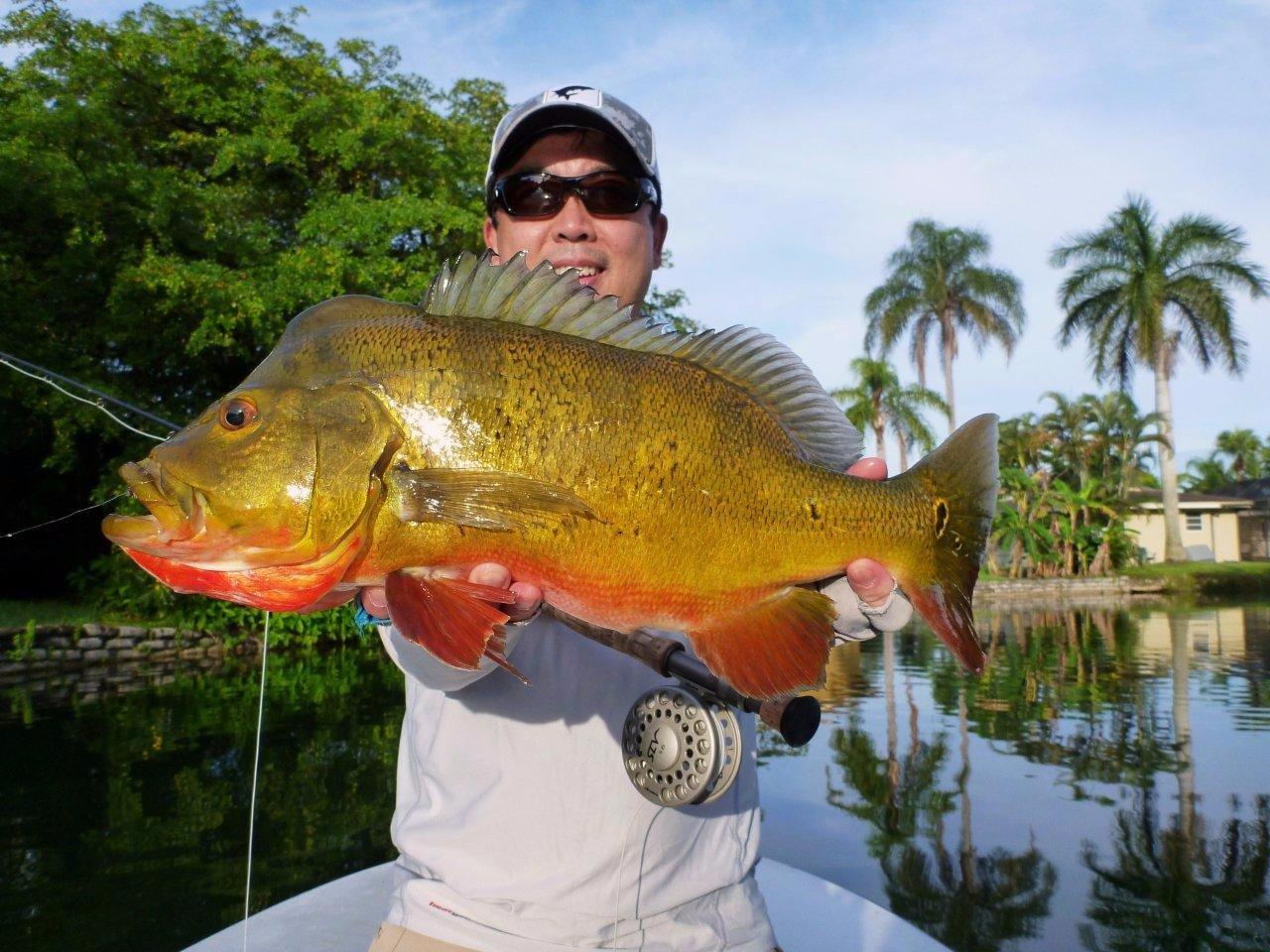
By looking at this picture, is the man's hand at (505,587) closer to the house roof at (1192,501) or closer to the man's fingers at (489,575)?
the man's fingers at (489,575)

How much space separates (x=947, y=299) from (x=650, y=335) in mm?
44264

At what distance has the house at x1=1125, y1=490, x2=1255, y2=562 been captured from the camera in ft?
155

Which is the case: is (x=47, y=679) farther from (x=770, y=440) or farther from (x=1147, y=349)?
(x=1147, y=349)

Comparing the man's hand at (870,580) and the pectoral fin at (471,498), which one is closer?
the pectoral fin at (471,498)

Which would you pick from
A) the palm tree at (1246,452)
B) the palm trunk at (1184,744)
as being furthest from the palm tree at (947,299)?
the palm tree at (1246,452)

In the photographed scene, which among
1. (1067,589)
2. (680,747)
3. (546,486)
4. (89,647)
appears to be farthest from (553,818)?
(1067,589)

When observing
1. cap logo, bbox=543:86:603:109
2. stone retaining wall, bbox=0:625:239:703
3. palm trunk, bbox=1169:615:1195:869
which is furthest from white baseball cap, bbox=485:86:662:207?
stone retaining wall, bbox=0:625:239:703

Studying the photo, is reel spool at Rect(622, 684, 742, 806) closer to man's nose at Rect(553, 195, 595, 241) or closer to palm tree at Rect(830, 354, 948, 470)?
man's nose at Rect(553, 195, 595, 241)

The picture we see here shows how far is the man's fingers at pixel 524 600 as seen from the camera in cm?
173

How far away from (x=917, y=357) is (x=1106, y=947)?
3964 cm

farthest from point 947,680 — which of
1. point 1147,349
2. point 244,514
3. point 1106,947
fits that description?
point 1147,349

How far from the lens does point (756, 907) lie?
85.6 inches

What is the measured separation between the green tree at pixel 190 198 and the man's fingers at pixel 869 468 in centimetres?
1362

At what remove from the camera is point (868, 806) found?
7.89 m
